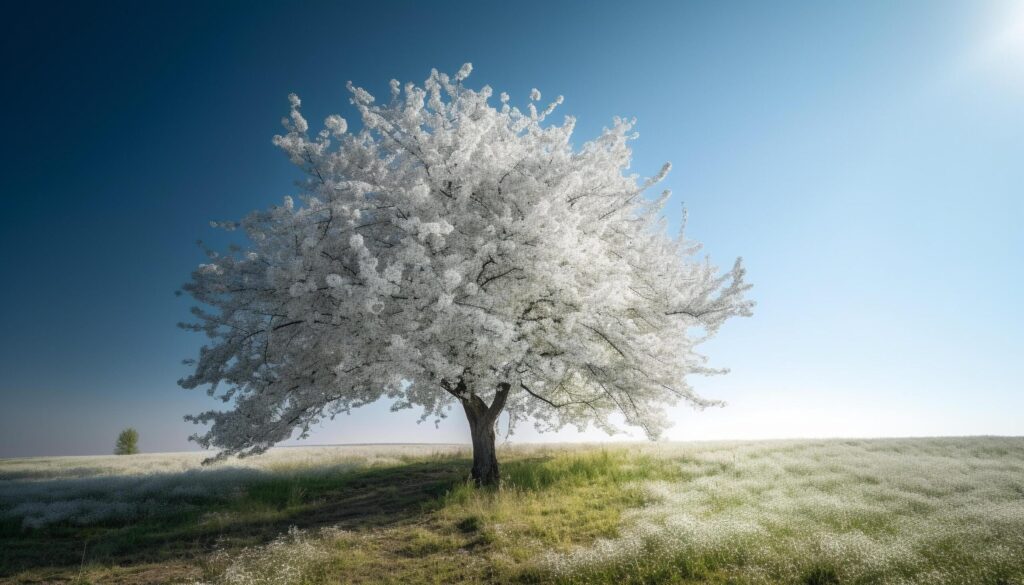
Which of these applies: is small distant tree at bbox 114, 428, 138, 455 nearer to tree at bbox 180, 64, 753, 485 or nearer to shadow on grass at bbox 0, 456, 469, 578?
shadow on grass at bbox 0, 456, 469, 578

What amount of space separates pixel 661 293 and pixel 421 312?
6.86 meters

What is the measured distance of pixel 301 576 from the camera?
888 centimetres

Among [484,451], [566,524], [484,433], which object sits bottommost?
[566,524]

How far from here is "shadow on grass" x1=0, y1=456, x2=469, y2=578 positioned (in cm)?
1158

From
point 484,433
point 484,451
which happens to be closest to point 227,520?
point 484,451

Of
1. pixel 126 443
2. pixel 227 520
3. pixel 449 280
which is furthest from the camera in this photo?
pixel 126 443

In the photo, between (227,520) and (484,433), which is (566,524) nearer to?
(484,433)

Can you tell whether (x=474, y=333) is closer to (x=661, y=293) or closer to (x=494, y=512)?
(x=494, y=512)

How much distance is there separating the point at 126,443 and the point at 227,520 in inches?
2157

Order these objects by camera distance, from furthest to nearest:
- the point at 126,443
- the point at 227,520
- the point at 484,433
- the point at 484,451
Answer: the point at 126,443 < the point at 484,433 < the point at 484,451 < the point at 227,520

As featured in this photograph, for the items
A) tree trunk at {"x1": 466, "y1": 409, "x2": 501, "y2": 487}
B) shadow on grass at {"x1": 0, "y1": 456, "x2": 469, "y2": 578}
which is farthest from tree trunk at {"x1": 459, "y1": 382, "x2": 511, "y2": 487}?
shadow on grass at {"x1": 0, "y1": 456, "x2": 469, "y2": 578}

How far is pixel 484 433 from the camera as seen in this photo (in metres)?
16.9

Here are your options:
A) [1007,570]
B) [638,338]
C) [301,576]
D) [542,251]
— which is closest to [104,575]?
[301,576]

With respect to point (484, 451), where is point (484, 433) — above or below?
above
